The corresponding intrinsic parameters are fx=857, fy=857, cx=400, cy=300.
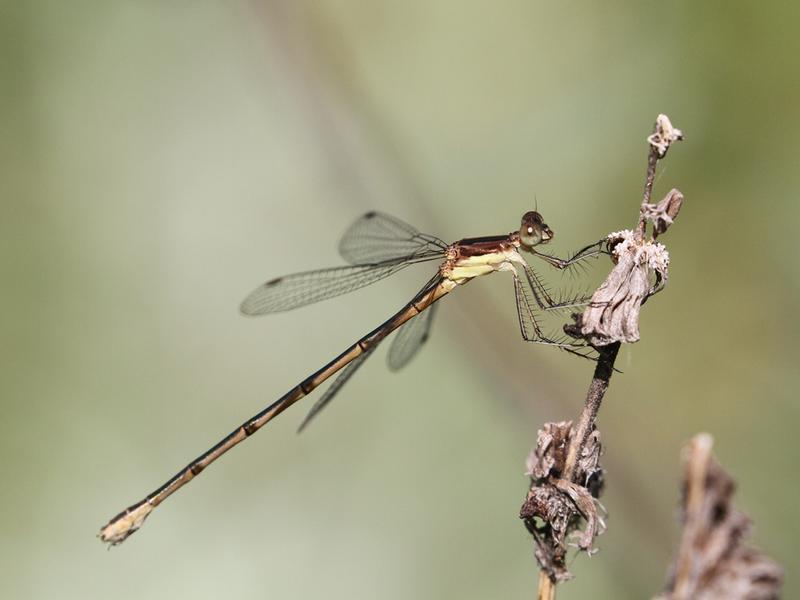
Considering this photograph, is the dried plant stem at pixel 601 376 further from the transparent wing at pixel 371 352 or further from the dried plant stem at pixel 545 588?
the transparent wing at pixel 371 352

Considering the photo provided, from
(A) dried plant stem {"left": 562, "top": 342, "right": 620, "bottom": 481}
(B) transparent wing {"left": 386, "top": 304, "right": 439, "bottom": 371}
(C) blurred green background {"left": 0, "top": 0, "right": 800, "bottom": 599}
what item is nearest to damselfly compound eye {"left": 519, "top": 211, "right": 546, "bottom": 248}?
(B) transparent wing {"left": 386, "top": 304, "right": 439, "bottom": 371}

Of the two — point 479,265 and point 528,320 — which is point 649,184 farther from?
point 479,265

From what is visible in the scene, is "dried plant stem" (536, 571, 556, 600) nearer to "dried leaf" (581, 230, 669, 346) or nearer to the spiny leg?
"dried leaf" (581, 230, 669, 346)

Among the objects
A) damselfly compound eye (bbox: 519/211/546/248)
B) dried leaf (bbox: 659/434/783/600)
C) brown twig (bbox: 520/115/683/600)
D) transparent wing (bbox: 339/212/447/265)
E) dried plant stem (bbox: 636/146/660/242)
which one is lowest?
dried leaf (bbox: 659/434/783/600)

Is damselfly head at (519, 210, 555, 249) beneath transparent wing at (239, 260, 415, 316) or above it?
above

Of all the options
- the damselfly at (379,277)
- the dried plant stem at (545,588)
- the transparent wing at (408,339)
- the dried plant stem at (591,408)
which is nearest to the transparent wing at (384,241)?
the damselfly at (379,277)

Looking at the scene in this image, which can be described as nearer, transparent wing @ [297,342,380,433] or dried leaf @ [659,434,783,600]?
dried leaf @ [659,434,783,600]
